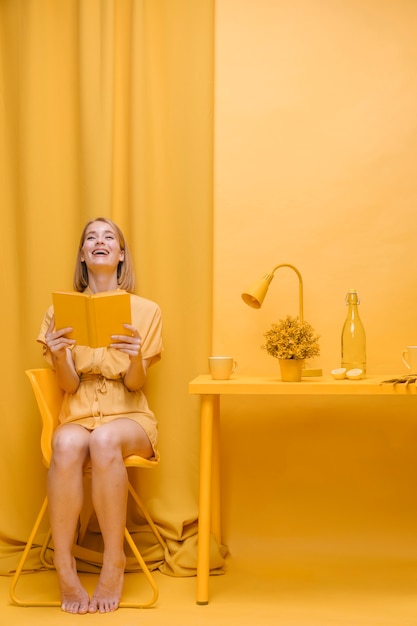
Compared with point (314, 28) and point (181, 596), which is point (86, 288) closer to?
point (181, 596)

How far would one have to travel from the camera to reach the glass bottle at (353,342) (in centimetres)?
250

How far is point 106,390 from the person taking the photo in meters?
2.47

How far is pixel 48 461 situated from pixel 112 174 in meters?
1.17

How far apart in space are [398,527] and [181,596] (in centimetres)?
96

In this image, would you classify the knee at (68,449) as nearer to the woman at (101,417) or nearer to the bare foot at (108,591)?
the woman at (101,417)

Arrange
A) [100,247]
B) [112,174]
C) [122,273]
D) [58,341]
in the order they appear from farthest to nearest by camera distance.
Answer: [112,174] < [122,273] < [100,247] < [58,341]

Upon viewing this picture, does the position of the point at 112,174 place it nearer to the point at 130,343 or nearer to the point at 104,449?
the point at 130,343

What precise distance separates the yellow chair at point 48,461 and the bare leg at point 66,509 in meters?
0.09

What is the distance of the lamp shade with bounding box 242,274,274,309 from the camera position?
2523 millimetres

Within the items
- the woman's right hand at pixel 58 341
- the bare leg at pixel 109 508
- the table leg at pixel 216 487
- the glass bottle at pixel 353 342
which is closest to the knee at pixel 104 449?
the bare leg at pixel 109 508

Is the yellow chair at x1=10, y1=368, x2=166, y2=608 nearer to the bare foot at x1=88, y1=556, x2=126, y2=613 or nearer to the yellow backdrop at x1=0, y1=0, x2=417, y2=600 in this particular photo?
the bare foot at x1=88, y1=556, x2=126, y2=613

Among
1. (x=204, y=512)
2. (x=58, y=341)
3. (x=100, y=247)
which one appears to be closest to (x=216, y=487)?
(x=204, y=512)

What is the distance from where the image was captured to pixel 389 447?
9.19 ft

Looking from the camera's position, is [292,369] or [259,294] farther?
[259,294]
